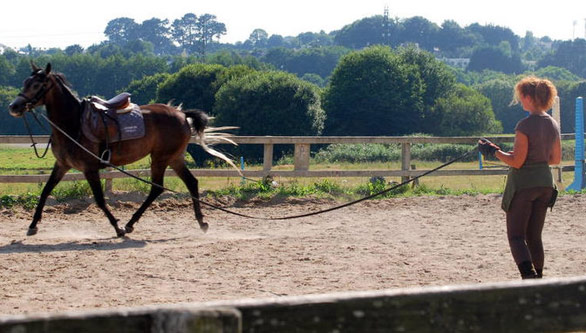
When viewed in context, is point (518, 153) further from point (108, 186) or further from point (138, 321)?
point (108, 186)

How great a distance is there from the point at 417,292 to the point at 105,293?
4.49m

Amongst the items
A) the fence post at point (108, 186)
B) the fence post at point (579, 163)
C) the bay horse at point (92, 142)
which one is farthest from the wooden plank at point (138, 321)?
the fence post at point (579, 163)

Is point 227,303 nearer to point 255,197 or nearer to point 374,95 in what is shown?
point 255,197

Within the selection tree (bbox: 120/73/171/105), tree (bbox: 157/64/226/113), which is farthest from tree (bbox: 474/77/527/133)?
tree (bbox: 157/64/226/113)

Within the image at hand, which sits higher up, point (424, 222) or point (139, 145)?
point (139, 145)

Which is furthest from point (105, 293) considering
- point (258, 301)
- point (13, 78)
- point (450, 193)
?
point (13, 78)

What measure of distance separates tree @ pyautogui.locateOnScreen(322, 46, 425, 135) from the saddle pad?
54606mm

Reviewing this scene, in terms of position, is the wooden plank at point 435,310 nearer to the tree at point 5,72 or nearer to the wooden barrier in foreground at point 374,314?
the wooden barrier in foreground at point 374,314

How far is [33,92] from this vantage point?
914cm

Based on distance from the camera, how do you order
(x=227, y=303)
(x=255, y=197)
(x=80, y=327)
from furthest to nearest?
(x=255, y=197)
(x=227, y=303)
(x=80, y=327)

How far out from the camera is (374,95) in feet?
219

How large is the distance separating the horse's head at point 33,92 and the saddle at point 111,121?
545 millimetres

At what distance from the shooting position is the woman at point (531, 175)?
18.1 ft

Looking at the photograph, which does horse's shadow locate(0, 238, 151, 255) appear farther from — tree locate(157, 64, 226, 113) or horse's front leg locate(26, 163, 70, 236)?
tree locate(157, 64, 226, 113)
